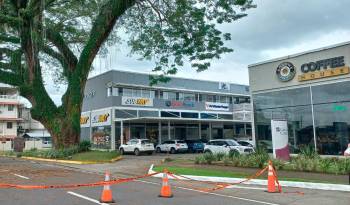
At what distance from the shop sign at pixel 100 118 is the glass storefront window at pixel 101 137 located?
54cm

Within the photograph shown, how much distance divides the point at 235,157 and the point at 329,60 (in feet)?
26.2

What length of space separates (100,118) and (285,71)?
24337 millimetres

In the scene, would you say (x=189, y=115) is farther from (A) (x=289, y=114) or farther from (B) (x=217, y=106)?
(A) (x=289, y=114)

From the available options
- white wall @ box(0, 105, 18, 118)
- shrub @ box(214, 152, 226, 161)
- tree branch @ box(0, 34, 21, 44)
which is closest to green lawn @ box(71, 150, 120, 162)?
shrub @ box(214, 152, 226, 161)

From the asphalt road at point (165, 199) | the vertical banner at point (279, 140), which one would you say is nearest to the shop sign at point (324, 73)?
the vertical banner at point (279, 140)

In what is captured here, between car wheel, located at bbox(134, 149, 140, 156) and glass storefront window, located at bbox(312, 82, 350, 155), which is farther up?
glass storefront window, located at bbox(312, 82, 350, 155)

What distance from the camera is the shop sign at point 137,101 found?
43219 mm

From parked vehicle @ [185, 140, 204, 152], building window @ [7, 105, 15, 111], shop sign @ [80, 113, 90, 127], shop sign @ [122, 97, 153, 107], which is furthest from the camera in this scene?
building window @ [7, 105, 15, 111]

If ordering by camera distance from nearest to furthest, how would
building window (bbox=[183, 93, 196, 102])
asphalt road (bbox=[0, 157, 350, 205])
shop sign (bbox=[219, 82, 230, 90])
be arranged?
asphalt road (bbox=[0, 157, 350, 205]) → building window (bbox=[183, 93, 196, 102]) → shop sign (bbox=[219, 82, 230, 90])

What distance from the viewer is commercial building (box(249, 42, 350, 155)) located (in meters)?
22.7

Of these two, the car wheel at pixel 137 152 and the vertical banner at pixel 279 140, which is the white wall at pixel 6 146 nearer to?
the car wheel at pixel 137 152

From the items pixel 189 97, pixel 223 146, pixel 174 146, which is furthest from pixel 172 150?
pixel 189 97

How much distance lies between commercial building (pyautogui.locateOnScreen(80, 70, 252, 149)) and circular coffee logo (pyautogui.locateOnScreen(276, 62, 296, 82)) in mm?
16521

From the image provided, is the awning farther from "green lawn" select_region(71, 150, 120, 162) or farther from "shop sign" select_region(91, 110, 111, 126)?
"green lawn" select_region(71, 150, 120, 162)
